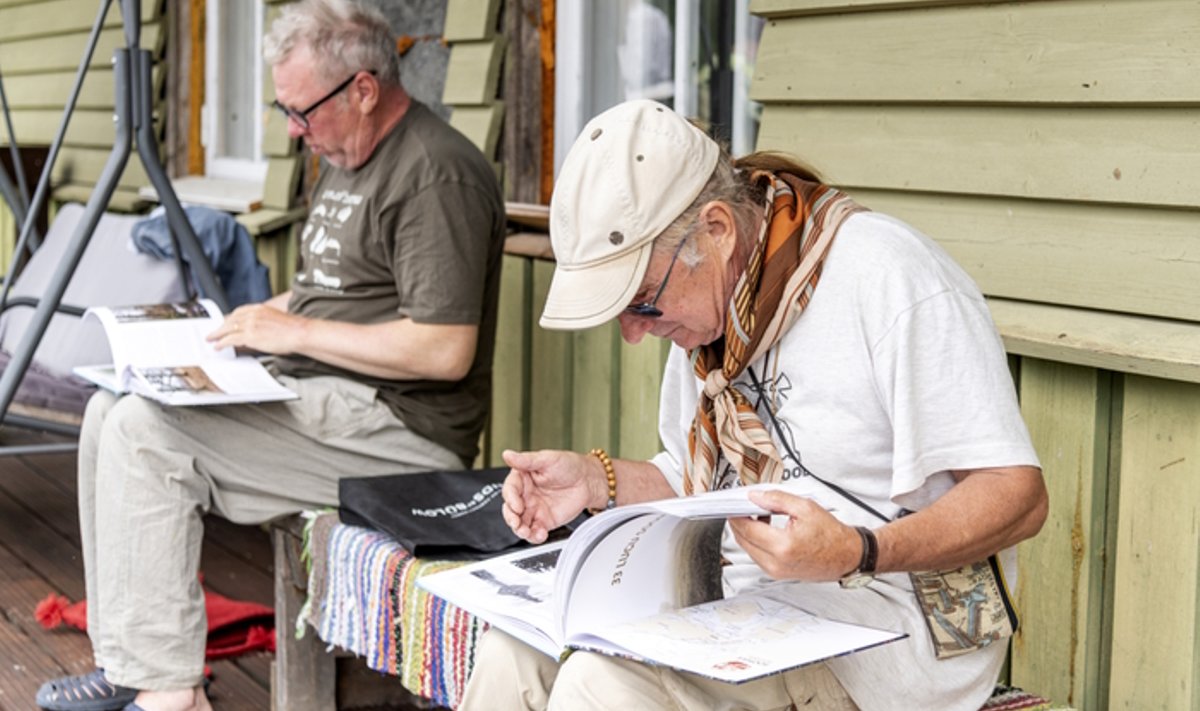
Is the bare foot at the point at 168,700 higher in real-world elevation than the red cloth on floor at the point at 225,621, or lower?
higher

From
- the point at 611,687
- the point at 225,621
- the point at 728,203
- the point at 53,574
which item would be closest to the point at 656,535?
the point at 611,687

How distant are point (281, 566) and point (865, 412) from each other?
1.55m

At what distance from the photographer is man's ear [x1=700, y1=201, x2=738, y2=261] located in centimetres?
180

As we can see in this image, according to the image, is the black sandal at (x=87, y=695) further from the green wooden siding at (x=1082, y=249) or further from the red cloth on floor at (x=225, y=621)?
the green wooden siding at (x=1082, y=249)

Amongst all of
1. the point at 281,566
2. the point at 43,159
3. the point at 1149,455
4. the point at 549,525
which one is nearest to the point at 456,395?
the point at 281,566

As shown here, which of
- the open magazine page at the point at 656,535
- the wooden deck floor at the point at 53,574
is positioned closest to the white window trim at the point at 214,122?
the wooden deck floor at the point at 53,574

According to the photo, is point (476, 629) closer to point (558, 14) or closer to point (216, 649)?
point (216, 649)

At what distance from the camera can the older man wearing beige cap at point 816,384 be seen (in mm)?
1676

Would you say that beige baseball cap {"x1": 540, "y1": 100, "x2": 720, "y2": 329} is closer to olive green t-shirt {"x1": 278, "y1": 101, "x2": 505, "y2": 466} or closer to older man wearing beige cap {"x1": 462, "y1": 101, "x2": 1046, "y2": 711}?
older man wearing beige cap {"x1": 462, "y1": 101, "x2": 1046, "y2": 711}

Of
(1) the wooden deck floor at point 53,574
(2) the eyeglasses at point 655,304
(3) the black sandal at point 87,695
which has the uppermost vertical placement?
(2) the eyeglasses at point 655,304

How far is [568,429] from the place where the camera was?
3643 mm

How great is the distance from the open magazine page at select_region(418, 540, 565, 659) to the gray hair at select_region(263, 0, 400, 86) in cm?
133

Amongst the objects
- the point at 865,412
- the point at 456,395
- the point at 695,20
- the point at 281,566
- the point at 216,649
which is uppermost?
the point at 695,20

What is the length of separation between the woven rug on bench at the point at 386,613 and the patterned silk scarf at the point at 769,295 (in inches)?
26.9
